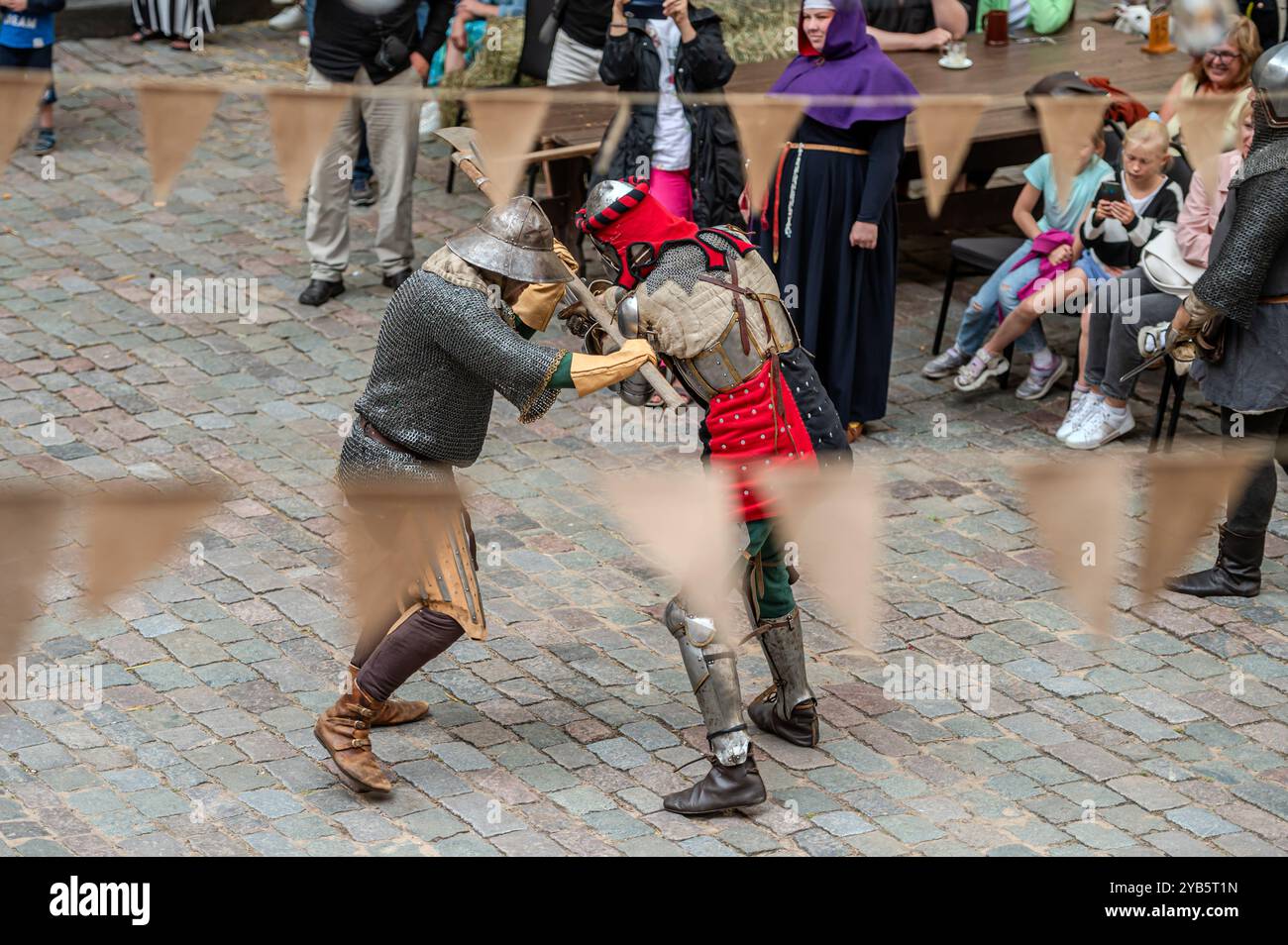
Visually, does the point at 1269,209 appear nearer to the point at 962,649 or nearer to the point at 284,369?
the point at 962,649

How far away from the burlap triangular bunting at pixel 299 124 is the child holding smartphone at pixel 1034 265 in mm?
3640

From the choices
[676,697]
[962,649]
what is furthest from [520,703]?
[962,649]

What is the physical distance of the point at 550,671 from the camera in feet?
21.1

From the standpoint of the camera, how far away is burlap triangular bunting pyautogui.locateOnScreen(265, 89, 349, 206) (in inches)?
240

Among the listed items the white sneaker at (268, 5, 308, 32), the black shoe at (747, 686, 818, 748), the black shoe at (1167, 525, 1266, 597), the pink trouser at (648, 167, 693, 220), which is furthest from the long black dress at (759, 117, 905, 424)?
the white sneaker at (268, 5, 308, 32)

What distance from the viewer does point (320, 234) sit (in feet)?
30.8

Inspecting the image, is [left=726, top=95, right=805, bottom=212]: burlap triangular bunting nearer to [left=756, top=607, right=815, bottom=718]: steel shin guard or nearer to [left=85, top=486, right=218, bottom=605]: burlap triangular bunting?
[left=756, top=607, right=815, bottom=718]: steel shin guard

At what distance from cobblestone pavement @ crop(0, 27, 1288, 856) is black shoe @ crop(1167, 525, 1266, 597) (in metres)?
0.08

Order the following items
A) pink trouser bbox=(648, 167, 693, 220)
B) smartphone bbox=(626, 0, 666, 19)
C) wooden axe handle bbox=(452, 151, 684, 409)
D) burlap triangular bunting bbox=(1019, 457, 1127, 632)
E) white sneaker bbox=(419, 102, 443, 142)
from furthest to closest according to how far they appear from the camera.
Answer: white sneaker bbox=(419, 102, 443, 142), pink trouser bbox=(648, 167, 693, 220), smartphone bbox=(626, 0, 666, 19), wooden axe handle bbox=(452, 151, 684, 409), burlap triangular bunting bbox=(1019, 457, 1127, 632)

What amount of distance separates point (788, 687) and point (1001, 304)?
10.9 ft

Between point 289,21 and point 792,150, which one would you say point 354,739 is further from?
point 289,21

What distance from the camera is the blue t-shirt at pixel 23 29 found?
1067 centimetres

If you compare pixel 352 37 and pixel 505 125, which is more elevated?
pixel 505 125

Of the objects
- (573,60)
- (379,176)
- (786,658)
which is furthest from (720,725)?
(573,60)
